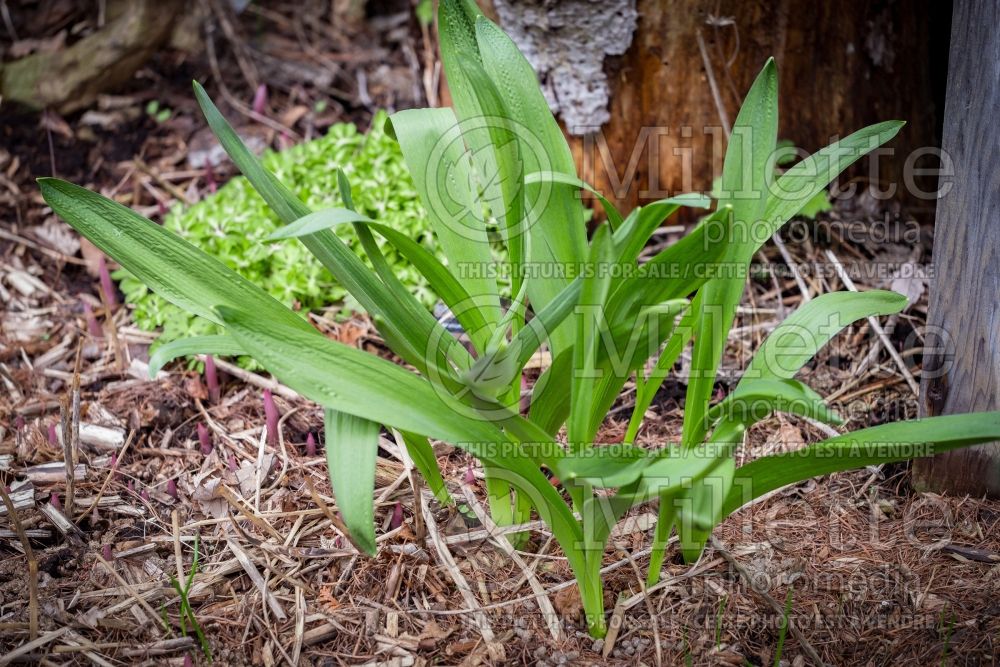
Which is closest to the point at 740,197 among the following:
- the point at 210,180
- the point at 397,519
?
the point at 397,519

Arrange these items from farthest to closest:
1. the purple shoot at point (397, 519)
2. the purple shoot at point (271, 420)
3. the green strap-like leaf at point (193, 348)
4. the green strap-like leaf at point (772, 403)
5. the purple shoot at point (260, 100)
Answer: the purple shoot at point (260, 100) → the purple shoot at point (271, 420) → the purple shoot at point (397, 519) → the green strap-like leaf at point (193, 348) → the green strap-like leaf at point (772, 403)

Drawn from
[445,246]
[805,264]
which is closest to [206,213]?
[445,246]

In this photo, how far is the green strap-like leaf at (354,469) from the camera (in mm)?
1124

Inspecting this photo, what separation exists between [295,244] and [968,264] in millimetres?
1508

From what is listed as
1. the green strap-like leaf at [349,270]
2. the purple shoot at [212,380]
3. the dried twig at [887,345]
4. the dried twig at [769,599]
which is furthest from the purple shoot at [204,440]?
the dried twig at [887,345]

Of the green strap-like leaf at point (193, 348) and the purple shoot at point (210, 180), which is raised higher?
the purple shoot at point (210, 180)

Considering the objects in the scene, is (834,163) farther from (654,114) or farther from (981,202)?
(654,114)

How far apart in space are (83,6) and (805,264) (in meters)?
2.62

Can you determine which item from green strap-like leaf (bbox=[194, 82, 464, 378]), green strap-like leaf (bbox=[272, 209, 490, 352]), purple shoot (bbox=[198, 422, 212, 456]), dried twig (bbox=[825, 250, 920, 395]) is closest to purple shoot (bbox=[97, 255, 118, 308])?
purple shoot (bbox=[198, 422, 212, 456])

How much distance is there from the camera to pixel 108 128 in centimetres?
292

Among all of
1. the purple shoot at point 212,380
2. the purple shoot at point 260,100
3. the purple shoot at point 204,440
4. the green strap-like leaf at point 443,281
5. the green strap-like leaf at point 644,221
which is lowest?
the purple shoot at point 204,440

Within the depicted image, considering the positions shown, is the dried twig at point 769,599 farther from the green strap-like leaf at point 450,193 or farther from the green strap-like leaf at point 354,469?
the green strap-like leaf at point 354,469

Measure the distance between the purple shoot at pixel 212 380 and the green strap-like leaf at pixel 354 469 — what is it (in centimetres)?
88

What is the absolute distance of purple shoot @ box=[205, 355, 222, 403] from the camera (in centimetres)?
197
